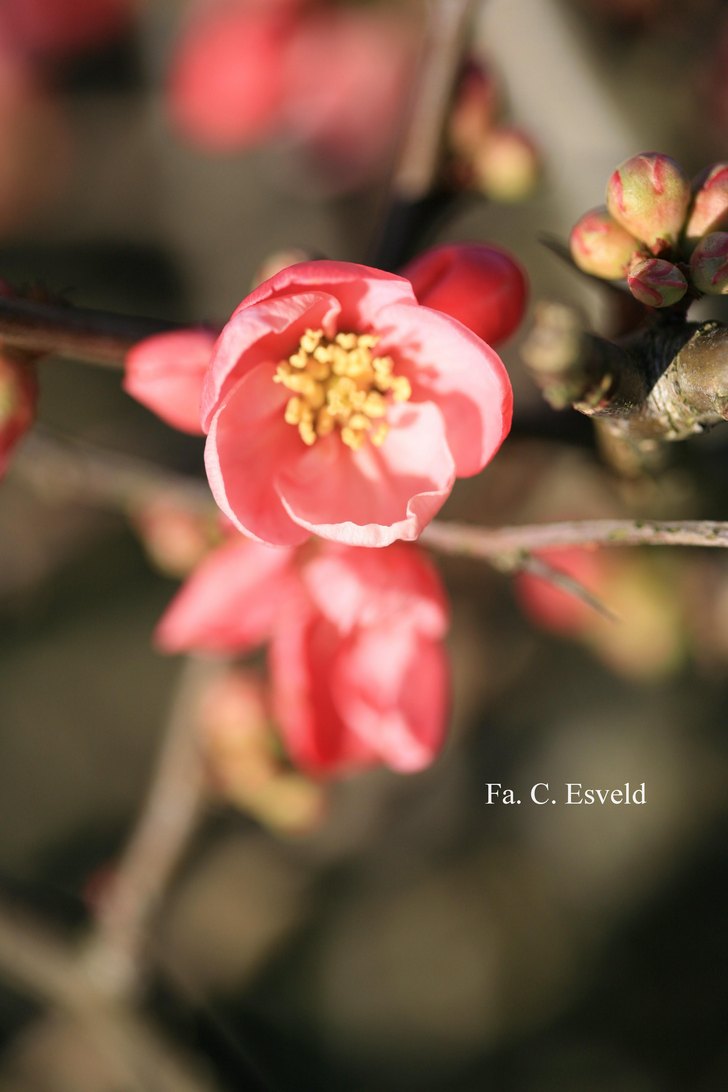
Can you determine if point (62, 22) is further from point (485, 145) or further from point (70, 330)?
point (70, 330)

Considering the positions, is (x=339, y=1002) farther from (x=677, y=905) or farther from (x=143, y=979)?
(x=143, y=979)

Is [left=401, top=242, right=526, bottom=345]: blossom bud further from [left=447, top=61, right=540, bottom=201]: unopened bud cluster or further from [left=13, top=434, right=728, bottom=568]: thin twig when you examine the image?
[left=447, top=61, right=540, bottom=201]: unopened bud cluster

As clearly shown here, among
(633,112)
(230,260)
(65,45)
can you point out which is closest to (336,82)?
(230,260)

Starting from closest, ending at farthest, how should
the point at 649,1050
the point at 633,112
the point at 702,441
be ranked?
the point at 702,441, the point at 633,112, the point at 649,1050

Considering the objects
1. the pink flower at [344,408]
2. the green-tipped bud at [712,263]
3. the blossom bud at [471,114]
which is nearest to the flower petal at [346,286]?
the pink flower at [344,408]

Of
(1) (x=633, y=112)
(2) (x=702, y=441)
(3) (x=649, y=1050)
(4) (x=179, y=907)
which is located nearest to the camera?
(2) (x=702, y=441)
